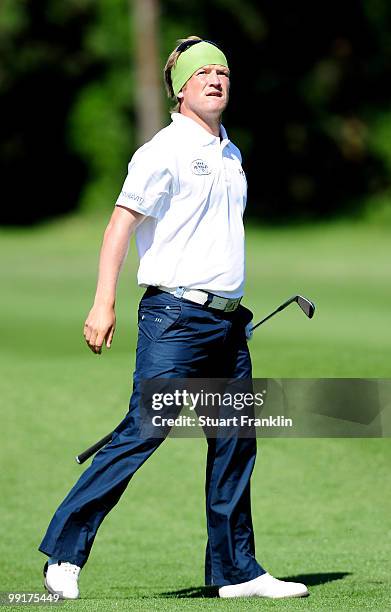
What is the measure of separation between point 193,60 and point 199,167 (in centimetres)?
46

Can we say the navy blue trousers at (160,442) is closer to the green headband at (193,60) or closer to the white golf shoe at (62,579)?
the white golf shoe at (62,579)

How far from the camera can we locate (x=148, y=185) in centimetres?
507

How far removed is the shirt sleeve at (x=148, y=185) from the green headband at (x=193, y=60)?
0.40 m

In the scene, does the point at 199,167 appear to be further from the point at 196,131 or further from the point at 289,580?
the point at 289,580

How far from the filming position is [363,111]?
39.6 m

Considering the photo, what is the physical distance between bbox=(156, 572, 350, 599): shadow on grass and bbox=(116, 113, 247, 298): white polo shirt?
46.7 inches

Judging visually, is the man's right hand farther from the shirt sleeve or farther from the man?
the shirt sleeve

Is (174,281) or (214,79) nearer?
(174,281)

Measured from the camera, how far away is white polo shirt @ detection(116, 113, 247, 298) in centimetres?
509

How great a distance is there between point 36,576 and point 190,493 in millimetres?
1822

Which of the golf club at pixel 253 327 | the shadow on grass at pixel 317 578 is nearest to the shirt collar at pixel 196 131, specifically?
the golf club at pixel 253 327

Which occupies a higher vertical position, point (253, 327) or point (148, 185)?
point (148, 185)

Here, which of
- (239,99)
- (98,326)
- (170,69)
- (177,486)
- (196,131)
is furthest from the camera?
(239,99)

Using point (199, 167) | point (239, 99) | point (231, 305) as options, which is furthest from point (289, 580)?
point (239, 99)
